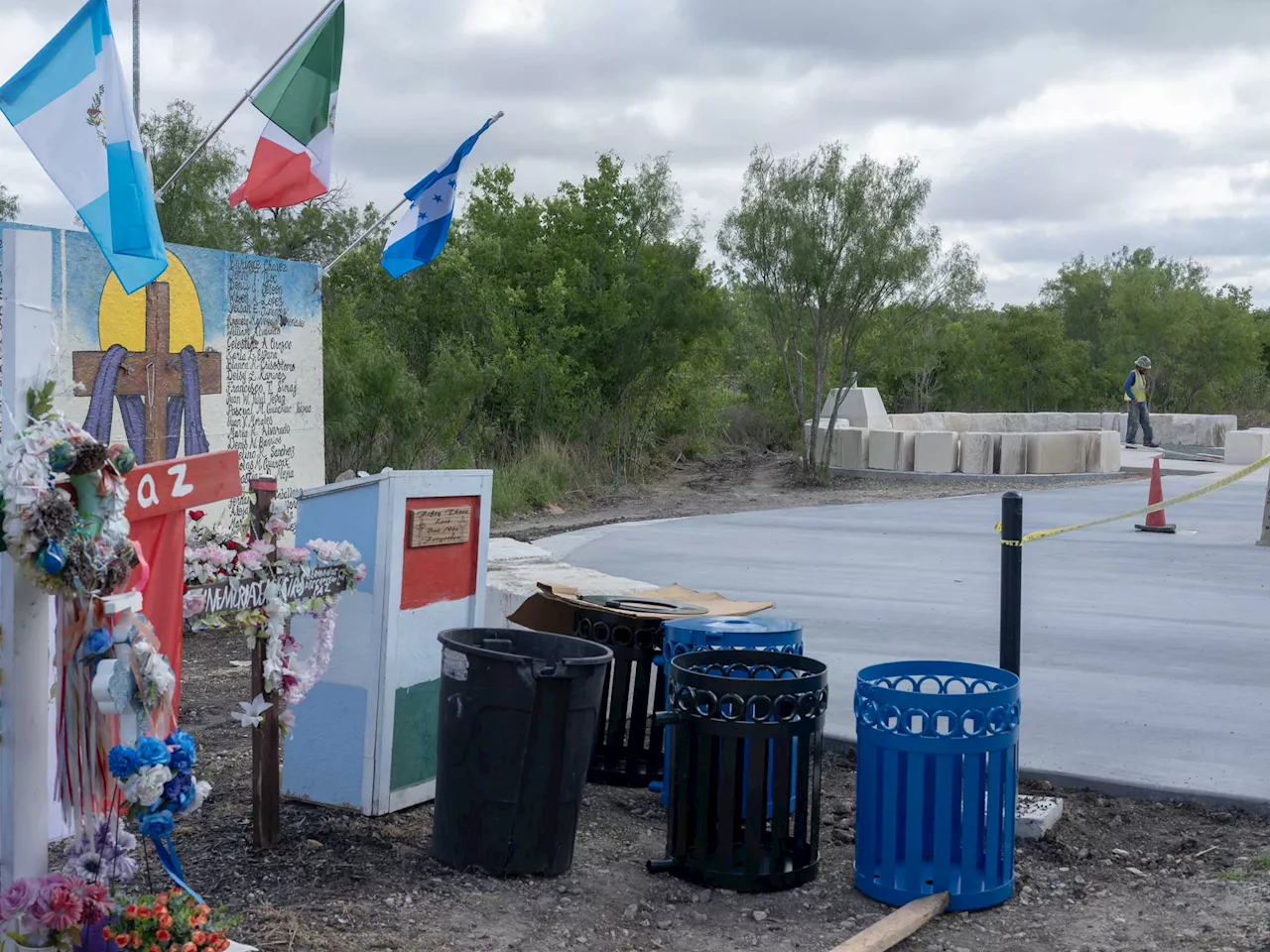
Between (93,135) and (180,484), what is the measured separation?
2.59 metres

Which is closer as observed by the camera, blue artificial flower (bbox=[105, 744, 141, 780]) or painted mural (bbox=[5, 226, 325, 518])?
blue artificial flower (bbox=[105, 744, 141, 780])

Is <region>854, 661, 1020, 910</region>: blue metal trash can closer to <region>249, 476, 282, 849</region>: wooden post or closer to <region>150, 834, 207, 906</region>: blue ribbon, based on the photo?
<region>249, 476, 282, 849</region>: wooden post

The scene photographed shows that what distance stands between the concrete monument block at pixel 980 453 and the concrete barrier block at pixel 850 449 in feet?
6.00

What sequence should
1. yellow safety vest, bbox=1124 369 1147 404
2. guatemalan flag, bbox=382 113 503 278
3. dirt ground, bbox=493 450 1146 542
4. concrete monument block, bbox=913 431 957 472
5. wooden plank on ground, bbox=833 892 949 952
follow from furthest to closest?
yellow safety vest, bbox=1124 369 1147 404, concrete monument block, bbox=913 431 957 472, dirt ground, bbox=493 450 1146 542, guatemalan flag, bbox=382 113 503 278, wooden plank on ground, bbox=833 892 949 952

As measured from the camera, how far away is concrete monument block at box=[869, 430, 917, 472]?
75.7ft

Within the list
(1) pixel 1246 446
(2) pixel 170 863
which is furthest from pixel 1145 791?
(1) pixel 1246 446

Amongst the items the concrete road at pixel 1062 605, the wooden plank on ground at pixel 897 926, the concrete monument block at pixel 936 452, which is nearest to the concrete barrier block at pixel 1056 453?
the concrete monument block at pixel 936 452

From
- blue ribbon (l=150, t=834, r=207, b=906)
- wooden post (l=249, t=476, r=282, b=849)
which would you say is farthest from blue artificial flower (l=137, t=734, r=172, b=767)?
wooden post (l=249, t=476, r=282, b=849)

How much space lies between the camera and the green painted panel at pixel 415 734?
16.4 ft

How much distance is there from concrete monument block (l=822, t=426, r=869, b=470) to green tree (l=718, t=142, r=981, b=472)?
2.54 ft

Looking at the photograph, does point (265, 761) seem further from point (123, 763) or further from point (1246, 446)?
point (1246, 446)

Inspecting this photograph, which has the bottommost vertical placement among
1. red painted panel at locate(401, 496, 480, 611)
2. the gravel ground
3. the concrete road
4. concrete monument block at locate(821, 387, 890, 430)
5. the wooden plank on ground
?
the gravel ground

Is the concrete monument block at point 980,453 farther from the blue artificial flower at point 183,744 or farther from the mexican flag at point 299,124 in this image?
the blue artificial flower at point 183,744

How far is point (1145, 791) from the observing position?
5359mm
